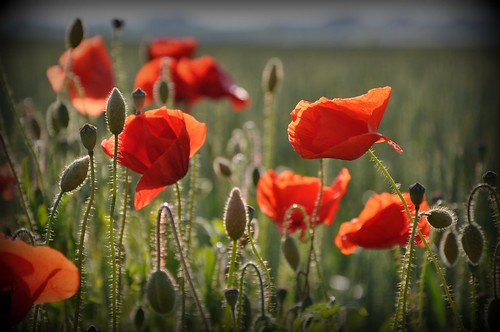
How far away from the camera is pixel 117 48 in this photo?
1591 millimetres

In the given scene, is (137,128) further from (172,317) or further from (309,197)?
(172,317)

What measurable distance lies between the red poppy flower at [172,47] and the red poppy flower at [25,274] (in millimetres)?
1299

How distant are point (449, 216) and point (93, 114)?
1.03 metres

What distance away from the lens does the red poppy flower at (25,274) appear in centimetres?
83

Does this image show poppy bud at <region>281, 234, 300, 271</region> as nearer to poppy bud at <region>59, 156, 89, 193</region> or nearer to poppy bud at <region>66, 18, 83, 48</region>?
poppy bud at <region>59, 156, 89, 193</region>

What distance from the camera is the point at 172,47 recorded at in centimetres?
210

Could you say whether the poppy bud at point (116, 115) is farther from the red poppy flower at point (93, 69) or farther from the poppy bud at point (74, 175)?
the red poppy flower at point (93, 69)

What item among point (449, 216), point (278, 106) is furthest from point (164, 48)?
point (278, 106)

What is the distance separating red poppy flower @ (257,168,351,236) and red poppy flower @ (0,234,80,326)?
508 millimetres

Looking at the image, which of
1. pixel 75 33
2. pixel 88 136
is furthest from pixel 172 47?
pixel 88 136

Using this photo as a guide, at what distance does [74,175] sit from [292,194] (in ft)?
1.49

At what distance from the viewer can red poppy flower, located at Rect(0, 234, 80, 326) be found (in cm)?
83

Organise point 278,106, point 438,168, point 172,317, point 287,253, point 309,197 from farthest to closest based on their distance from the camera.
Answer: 1. point 278,106
2. point 438,168
3. point 172,317
4. point 309,197
5. point 287,253

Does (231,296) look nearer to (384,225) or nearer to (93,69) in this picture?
(384,225)
